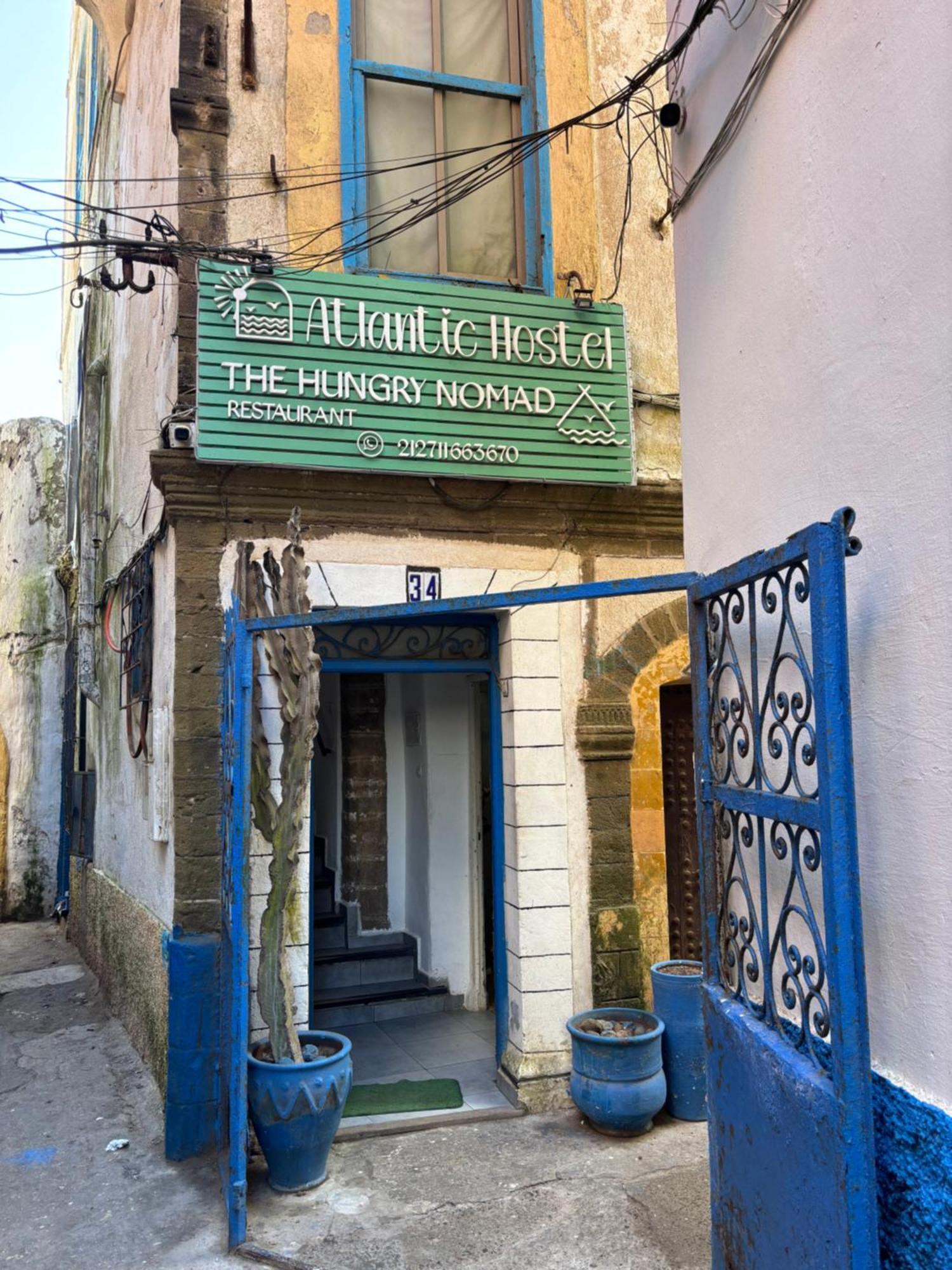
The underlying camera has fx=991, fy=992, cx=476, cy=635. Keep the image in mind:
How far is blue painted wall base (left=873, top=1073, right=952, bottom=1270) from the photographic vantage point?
1974 millimetres

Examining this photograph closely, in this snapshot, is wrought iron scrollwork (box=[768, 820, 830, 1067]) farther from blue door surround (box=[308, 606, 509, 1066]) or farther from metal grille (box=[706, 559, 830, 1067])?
blue door surround (box=[308, 606, 509, 1066])

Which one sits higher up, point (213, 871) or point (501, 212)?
point (501, 212)

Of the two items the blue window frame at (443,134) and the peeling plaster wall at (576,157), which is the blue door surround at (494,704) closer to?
the peeling plaster wall at (576,157)

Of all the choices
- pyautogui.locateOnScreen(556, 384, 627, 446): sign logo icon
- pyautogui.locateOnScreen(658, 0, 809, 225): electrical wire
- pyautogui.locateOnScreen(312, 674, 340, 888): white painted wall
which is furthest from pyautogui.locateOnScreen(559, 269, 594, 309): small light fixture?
pyautogui.locateOnScreen(312, 674, 340, 888): white painted wall

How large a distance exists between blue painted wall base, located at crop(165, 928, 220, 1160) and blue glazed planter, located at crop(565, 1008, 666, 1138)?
1.86 meters

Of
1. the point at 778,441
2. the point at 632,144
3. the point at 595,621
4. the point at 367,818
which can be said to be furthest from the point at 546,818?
the point at 632,144

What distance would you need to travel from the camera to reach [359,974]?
24.3 feet

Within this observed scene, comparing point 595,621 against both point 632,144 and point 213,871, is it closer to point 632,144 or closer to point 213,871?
point 213,871

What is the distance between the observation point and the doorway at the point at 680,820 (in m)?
6.14

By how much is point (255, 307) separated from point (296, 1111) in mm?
4002

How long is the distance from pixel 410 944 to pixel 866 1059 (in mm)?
5905

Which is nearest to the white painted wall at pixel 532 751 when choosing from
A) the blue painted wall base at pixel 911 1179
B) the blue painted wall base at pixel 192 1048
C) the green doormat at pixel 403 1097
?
the green doormat at pixel 403 1097

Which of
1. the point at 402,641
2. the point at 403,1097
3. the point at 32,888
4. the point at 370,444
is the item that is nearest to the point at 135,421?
the point at 370,444

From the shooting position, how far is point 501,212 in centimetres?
623
